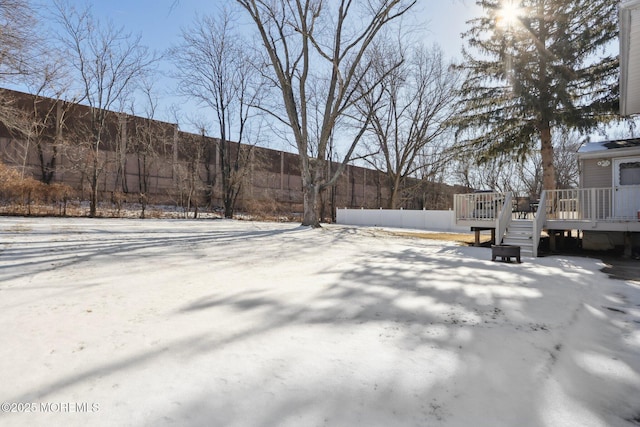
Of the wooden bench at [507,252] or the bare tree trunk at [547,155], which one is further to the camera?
the bare tree trunk at [547,155]

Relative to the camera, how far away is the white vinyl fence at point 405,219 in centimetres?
2005

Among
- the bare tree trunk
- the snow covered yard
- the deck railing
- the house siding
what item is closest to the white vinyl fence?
the bare tree trunk

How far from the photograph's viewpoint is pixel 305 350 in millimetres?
2277

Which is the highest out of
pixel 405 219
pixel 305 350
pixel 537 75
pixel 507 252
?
pixel 537 75

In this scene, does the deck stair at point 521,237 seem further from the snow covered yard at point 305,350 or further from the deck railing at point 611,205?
the snow covered yard at point 305,350

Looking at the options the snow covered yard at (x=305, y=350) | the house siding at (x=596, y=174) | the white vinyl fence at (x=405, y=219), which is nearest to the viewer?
the snow covered yard at (x=305, y=350)

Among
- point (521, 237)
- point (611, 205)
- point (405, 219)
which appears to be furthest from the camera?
point (405, 219)

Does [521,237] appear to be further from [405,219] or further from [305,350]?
[405,219]

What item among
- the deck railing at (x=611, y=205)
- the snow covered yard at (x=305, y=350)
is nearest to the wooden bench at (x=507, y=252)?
the snow covered yard at (x=305, y=350)

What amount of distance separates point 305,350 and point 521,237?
29.2ft

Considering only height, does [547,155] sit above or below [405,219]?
above

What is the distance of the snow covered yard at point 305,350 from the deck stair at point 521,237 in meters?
4.42

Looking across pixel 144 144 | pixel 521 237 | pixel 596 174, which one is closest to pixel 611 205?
pixel 596 174

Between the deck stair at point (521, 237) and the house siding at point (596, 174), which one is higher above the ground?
the house siding at point (596, 174)
